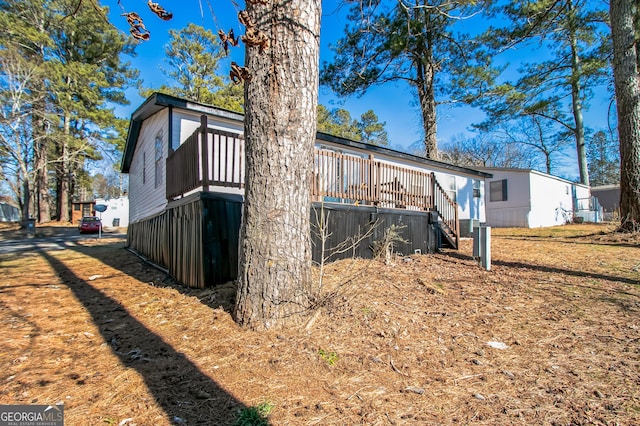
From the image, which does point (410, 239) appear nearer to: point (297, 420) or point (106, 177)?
point (297, 420)

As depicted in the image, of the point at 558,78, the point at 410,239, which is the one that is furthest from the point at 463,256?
the point at 558,78

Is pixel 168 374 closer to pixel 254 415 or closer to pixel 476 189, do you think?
pixel 254 415

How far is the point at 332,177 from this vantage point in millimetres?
6141

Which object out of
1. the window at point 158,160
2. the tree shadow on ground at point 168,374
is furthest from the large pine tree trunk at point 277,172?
the window at point 158,160

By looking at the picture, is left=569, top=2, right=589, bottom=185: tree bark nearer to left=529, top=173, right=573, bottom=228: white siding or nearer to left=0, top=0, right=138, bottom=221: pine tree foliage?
left=529, top=173, right=573, bottom=228: white siding

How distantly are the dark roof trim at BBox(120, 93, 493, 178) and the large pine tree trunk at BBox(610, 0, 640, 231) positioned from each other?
582cm

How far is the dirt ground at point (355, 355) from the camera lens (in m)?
1.90

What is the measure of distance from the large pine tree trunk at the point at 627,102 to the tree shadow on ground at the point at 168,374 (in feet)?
34.1

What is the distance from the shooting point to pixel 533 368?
91.3 inches

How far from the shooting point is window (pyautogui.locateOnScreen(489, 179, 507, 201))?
1847cm

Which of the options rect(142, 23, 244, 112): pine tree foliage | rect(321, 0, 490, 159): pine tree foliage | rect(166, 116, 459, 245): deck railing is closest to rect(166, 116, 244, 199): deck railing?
rect(166, 116, 459, 245): deck railing

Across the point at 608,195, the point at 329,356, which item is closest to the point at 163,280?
the point at 329,356

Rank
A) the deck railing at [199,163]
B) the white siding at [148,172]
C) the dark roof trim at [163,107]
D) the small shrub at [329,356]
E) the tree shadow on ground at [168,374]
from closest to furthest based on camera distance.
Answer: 1. the tree shadow on ground at [168,374]
2. the small shrub at [329,356]
3. the deck railing at [199,163]
4. the dark roof trim at [163,107]
5. the white siding at [148,172]

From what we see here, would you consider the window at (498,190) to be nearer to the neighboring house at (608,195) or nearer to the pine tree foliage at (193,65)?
the neighboring house at (608,195)
